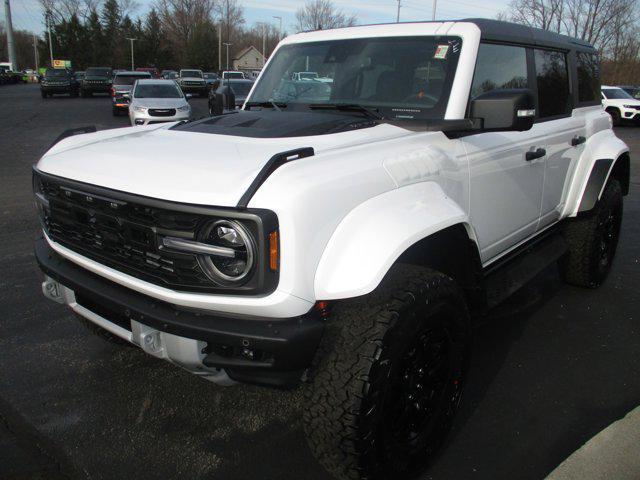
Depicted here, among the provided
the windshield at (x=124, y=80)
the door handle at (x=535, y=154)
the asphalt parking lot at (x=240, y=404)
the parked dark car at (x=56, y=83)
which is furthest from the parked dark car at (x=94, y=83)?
the door handle at (x=535, y=154)

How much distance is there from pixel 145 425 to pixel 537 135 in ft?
9.28

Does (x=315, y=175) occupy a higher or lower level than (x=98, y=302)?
higher

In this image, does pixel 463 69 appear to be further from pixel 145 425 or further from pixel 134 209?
pixel 145 425

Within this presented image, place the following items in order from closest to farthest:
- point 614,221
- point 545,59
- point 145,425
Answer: point 145,425, point 545,59, point 614,221

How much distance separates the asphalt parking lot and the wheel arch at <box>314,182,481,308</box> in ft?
3.05

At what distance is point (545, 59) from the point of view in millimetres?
3756

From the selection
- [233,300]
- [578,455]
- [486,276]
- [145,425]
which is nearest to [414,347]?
[233,300]

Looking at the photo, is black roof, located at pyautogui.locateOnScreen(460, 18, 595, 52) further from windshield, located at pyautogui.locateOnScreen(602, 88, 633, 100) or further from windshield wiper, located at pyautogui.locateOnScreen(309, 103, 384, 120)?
windshield, located at pyautogui.locateOnScreen(602, 88, 633, 100)

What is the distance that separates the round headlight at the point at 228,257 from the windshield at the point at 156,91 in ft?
53.8

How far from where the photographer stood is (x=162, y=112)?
52.9ft

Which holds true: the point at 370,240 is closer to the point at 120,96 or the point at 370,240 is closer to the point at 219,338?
the point at 219,338

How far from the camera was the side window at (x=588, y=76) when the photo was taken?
4.27m

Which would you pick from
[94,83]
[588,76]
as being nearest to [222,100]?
[588,76]

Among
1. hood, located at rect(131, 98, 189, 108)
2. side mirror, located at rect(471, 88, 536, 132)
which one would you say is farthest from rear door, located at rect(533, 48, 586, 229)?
hood, located at rect(131, 98, 189, 108)
